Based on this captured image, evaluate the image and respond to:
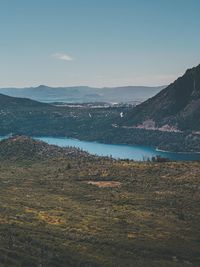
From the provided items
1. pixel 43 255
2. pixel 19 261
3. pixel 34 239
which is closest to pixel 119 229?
pixel 34 239

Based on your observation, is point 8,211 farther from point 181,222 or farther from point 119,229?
point 181,222

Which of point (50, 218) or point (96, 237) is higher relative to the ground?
point (96, 237)

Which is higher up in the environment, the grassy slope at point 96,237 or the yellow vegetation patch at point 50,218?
the grassy slope at point 96,237

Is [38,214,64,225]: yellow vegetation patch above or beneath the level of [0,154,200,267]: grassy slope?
beneath

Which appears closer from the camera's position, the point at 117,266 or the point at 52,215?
the point at 117,266

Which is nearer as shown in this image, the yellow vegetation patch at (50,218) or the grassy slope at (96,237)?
the grassy slope at (96,237)

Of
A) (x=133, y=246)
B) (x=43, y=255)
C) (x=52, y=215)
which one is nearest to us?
(x=43, y=255)

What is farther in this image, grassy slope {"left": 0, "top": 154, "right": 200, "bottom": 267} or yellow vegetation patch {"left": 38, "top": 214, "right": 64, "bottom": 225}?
yellow vegetation patch {"left": 38, "top": 214, "right": 64, "bottom": 225}

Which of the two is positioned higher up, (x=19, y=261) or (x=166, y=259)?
(x=19, y=261)

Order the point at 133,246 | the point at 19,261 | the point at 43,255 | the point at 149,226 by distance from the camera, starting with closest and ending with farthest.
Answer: the point at 19,261 → the point at 43,255 → the point at 133,246 → the point at 149,226

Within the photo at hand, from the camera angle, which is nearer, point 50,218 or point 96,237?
point 96,237
